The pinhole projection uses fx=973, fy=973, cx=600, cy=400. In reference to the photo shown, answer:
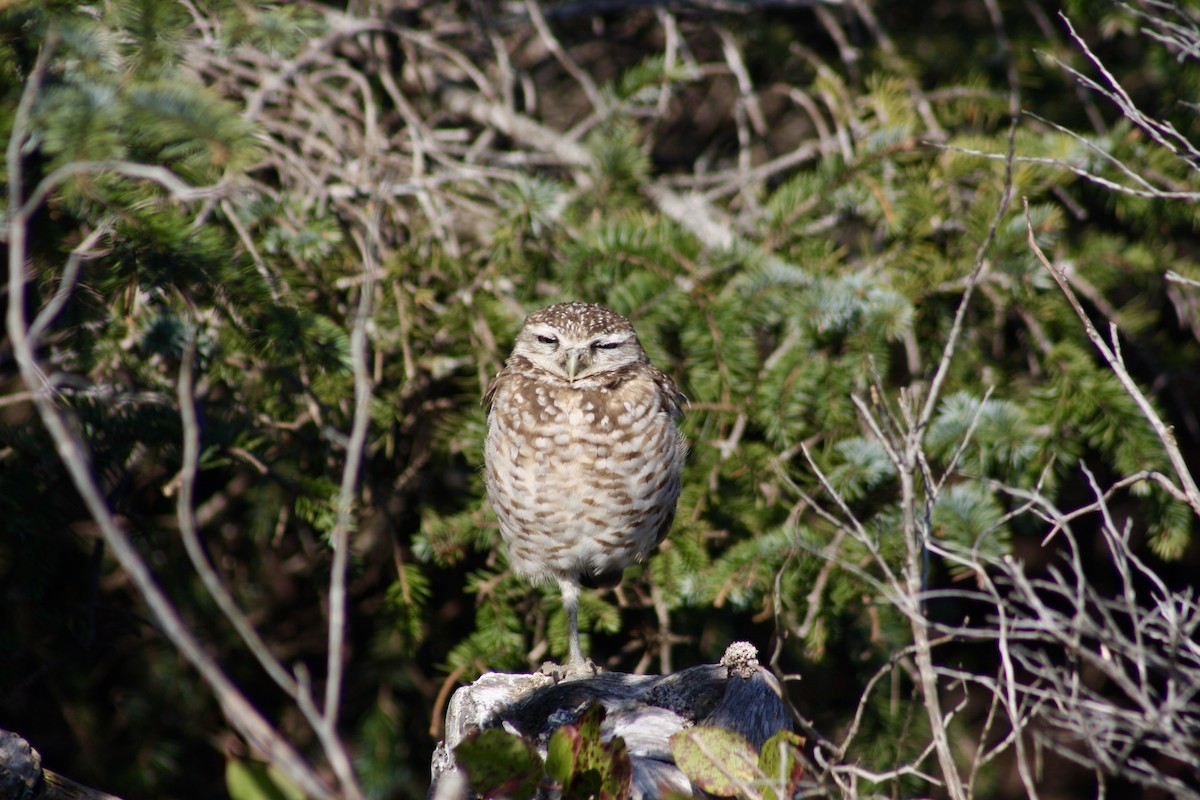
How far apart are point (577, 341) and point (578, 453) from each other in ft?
1.14

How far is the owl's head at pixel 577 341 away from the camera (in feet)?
9.78

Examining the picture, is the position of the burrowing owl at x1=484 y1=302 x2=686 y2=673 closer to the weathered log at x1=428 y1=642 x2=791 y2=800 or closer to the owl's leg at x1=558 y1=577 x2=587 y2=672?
the owl's leg at x1=558 y1=577 x2=587 y2=672

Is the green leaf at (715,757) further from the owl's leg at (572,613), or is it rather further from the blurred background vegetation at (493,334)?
the owl's leg at (572,613)

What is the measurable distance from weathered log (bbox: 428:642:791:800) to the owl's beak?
90 cm

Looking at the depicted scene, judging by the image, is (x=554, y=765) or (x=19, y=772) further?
(x=19, y=772)

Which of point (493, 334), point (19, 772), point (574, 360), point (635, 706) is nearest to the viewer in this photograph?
point (19, 772)

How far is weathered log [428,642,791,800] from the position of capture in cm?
235

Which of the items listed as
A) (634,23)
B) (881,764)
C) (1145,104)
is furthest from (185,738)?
(1145,104)

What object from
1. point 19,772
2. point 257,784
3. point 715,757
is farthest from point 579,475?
point 257,784

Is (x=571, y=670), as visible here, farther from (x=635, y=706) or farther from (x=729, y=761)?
(x=729, y=761)


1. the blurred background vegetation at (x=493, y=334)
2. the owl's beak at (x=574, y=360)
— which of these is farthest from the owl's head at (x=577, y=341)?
the blurred background vegetation at (x=493, y=334)

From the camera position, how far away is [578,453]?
9.49 ft

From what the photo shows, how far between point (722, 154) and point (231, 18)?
2915mm

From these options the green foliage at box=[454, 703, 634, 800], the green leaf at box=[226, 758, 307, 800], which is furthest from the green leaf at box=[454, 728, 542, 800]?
the green leaf at box=[226, 758, 307, 800]
